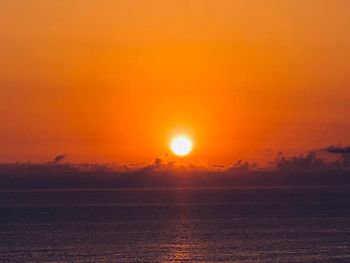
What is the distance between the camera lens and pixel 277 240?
12769 centimetres

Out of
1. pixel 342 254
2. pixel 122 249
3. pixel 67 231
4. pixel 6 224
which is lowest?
pixel 342 254

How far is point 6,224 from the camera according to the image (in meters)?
173

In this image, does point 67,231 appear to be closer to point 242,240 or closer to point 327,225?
point 242,240

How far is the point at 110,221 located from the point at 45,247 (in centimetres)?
6008

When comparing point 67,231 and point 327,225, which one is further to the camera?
point 327,225

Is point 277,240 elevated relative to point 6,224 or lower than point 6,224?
lower

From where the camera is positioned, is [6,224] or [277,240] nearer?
[277,240]

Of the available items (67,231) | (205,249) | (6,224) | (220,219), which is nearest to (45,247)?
(205,249)

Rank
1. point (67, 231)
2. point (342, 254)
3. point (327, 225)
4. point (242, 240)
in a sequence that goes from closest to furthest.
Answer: point (342, 254), point (242, 240), point (67, 231), point (327, 225)

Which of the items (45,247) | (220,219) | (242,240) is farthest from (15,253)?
(220,219)

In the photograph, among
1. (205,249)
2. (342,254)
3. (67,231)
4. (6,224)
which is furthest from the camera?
(6,224)

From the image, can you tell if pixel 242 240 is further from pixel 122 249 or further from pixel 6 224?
pixel 6 224

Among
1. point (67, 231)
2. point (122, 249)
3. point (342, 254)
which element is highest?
point (67, 231)

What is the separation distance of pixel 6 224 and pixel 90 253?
6583cm
